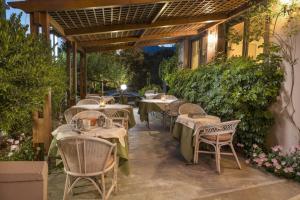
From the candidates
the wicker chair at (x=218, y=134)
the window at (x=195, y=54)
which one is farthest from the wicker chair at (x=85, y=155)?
the window at (x=195, y=54)

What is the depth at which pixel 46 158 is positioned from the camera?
418 centimetres

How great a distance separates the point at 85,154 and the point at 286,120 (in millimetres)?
3172

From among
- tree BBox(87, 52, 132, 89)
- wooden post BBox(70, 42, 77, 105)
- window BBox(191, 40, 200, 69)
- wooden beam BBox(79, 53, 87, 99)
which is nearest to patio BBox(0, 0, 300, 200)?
wooden post BBox(70, 42, 77, 105)

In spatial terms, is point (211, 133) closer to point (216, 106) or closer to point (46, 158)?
point (216, 106)

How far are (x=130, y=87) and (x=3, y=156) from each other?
13093mm

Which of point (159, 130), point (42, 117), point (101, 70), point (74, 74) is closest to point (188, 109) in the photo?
point (159, 130)

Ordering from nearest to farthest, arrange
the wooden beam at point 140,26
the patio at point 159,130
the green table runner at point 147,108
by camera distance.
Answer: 1. the patio at point 159,130
2. the wooden beam at point 140,26
3. the green table runner at point 147,108

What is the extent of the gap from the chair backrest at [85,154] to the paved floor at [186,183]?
1.63ft

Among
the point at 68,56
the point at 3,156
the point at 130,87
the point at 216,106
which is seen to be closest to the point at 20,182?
the point at 3,156

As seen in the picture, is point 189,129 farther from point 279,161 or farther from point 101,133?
A: point 101,133

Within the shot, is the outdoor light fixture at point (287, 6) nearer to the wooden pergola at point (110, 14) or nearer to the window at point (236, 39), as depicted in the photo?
the wooden pergola at point (110, 14)

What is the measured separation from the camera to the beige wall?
416 centimetres

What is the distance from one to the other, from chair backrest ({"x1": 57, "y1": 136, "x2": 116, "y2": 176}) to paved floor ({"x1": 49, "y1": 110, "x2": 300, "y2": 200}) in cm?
50

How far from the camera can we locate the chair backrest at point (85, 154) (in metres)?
2.80
